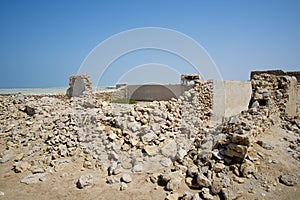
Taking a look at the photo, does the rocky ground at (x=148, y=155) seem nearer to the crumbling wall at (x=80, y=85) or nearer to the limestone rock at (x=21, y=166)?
the limestone rock at (x=21, y=166)

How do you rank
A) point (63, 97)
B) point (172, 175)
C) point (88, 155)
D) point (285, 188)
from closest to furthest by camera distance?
point (285, 188) → point (172, 175) → point (88, 155) → point (63, 97)

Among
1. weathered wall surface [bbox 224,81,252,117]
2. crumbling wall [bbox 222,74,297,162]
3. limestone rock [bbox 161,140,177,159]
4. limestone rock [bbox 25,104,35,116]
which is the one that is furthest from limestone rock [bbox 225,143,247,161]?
limestone rock [bbox 25,104,35,116]

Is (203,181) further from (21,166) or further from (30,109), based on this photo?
(30,109)

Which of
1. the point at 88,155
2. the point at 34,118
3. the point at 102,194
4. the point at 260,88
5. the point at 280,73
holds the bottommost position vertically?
the point at 102,194

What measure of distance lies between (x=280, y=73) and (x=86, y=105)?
1288 centimetres

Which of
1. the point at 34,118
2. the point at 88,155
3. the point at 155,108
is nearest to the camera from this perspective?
the point at 88,155

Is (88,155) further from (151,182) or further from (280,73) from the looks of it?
(280,73)

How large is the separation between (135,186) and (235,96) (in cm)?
610

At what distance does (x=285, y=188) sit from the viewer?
334 centimetres

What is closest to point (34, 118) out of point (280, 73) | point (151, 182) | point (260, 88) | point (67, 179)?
point (67, 179)

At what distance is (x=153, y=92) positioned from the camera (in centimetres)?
1510

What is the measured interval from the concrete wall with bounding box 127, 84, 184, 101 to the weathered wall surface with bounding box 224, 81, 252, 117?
199 inches

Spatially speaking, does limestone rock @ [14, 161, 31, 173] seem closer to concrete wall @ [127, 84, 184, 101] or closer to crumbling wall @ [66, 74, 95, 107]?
crumbling wall @ [66, 74, 95, 107]

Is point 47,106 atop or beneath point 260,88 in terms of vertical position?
beneath
